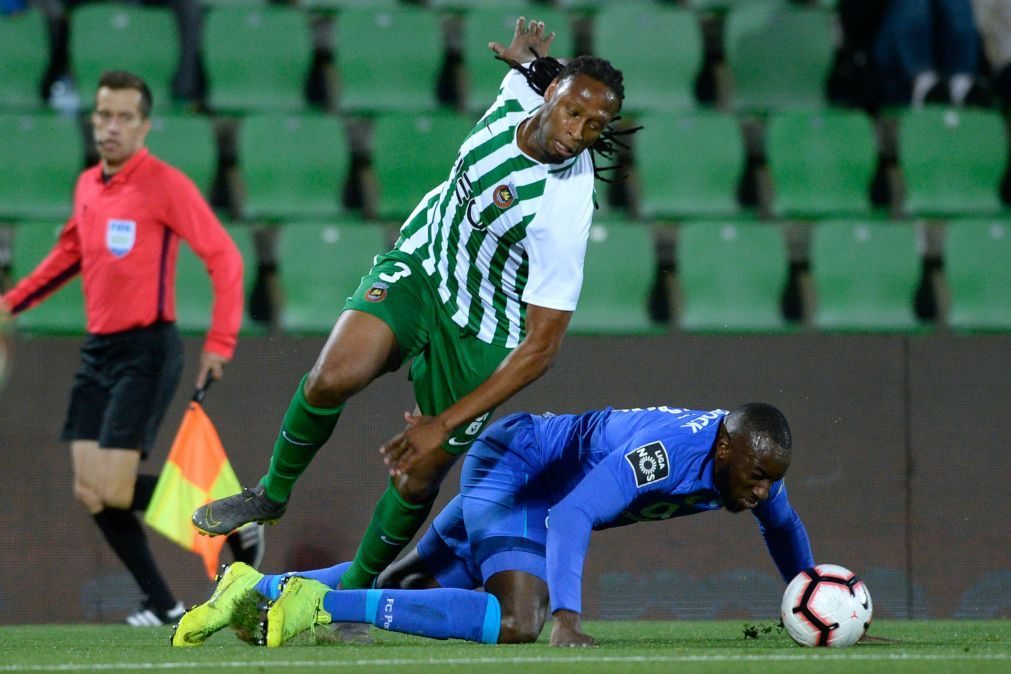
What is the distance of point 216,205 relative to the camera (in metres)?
8.54

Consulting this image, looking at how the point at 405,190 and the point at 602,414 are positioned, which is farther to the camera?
the point at 405,190

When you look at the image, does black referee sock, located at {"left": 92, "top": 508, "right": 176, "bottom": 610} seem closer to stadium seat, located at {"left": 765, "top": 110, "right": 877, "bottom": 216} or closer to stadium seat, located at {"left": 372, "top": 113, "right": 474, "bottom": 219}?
stadium seat, located at {"left": 372, "top": 113, "right": 474, "bottom": 219}

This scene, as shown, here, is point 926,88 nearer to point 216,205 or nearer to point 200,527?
point 216,205

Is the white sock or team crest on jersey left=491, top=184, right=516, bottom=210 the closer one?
team crest on jersey left=491, top=184, right=516, bottom=210

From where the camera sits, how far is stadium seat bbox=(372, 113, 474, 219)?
8234 millimetres

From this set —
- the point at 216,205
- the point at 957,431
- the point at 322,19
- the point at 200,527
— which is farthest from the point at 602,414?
the point at 322,19

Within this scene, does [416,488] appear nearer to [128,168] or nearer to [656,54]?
[128,168]

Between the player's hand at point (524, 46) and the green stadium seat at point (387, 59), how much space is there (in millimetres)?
3581

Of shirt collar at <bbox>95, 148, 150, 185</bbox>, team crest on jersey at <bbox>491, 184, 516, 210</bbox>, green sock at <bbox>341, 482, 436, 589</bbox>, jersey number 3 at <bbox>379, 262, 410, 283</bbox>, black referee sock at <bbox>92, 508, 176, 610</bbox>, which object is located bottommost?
black referee sock at <bbox>92, 508, 176, 610</bbox>

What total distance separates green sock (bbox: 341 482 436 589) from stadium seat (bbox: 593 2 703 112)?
14.5 ft

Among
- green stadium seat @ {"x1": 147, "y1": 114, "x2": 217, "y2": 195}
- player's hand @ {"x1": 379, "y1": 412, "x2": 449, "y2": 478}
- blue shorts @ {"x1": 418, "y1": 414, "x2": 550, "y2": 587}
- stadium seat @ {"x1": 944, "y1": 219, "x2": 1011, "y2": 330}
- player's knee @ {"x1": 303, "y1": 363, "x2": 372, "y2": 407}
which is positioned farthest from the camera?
green stadium seat @ {"x1": 147, "y1": 114, "x2": 217, "y2": 195}

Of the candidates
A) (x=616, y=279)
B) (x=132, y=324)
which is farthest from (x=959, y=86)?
(x=132, y=324)

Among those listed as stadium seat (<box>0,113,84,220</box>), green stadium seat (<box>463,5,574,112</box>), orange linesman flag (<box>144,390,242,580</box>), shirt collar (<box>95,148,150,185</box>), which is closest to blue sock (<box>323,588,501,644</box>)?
orange linesman flag (<box>144,390,242,580</box>)

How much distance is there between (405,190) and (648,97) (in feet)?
5.55
